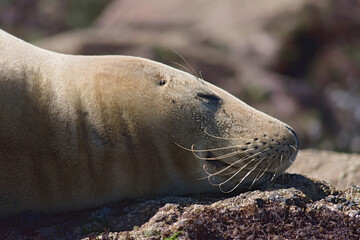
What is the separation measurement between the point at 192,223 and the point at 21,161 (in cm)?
131

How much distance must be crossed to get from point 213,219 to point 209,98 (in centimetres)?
121

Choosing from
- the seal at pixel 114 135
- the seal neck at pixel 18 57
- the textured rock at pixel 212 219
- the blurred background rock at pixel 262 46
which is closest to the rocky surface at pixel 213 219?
the textured rock at pixel 212 219

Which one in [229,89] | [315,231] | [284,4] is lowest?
[315,231]

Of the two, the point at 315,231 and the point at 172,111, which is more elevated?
the point at 172,111

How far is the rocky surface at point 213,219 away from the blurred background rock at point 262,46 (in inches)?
277

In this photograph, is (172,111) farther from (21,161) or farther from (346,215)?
(346,215)

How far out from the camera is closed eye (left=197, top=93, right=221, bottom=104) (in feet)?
16.4

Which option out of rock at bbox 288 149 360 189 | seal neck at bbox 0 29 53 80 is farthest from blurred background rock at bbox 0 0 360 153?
seal neck at bbox 0 29 53 80

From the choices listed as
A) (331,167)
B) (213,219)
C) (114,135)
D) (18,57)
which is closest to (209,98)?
(114,135)

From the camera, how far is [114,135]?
15.2 ft

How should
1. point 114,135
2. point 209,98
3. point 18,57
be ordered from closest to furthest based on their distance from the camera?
point 114,135
point 18,57
point 209,98

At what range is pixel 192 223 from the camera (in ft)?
13.4

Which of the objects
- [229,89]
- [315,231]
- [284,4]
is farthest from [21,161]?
[284,4]

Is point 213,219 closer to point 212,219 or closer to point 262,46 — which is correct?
point 212,219
